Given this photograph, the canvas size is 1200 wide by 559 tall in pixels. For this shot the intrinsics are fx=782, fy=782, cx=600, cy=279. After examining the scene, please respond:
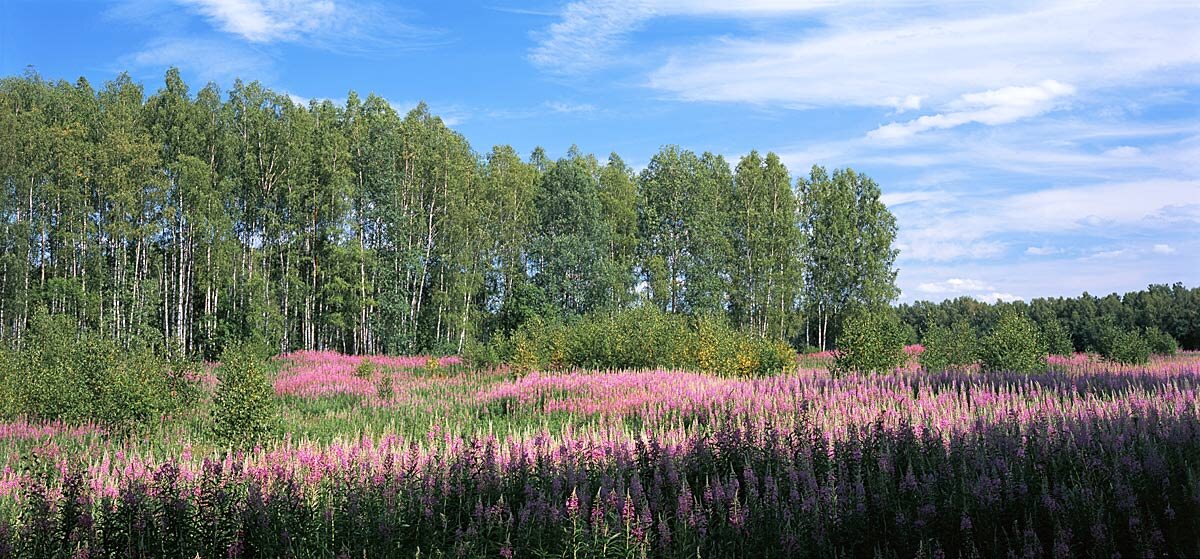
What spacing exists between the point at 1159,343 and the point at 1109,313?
17.3 meters

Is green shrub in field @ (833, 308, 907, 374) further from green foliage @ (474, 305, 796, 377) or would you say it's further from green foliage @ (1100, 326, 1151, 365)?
green foliage @ (1100, 326, 1151, 365)

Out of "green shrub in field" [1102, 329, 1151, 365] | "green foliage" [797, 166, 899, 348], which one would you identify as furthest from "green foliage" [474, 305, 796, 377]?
"green foliage" [797, 166, 899, 348]

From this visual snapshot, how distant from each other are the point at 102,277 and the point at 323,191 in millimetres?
9714

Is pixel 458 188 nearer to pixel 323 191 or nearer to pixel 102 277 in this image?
pixel 323 191

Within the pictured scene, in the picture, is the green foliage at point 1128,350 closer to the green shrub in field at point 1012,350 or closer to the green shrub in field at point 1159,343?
the green shrub in field at point 1159,343

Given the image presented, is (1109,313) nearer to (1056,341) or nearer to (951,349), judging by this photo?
(1056,341)

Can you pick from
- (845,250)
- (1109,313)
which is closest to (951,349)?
(845,250)

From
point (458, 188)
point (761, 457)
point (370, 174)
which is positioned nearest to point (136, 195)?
point (370, 174)

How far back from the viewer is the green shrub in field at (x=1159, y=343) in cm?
2941

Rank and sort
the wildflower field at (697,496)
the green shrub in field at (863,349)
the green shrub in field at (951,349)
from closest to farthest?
the wildflower field at (697,496) → the green shrub in field at (863,349) → the green shrub in field at (951,349)

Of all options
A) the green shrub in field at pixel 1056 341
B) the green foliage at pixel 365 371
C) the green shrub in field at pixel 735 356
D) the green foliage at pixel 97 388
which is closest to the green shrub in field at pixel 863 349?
the green shrub in field at pixel 735 356

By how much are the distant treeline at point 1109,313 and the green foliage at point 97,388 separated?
32.1 metres

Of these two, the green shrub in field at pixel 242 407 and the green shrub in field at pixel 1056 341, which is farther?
the green shrub in field at pixel 1056 341

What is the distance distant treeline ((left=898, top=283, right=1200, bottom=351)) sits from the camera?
4019 cm
